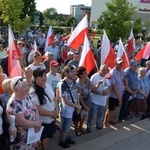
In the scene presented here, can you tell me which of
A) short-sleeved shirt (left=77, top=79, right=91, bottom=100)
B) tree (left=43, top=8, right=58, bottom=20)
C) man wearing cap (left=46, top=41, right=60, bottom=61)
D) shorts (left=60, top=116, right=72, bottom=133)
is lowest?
shorts (left=60, top=116, right=72, bottom=133)

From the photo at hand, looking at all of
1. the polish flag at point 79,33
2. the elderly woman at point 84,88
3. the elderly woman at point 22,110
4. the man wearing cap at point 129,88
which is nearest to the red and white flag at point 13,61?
the elderly woman at point 84,88

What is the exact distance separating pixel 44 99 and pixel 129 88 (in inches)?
122

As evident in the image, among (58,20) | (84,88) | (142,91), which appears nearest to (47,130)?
(84,88)

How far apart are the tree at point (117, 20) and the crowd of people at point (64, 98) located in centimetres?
1735

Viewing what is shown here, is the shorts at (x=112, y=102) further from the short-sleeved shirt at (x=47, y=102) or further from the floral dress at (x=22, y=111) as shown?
the floral dress at (x=22, y=111)

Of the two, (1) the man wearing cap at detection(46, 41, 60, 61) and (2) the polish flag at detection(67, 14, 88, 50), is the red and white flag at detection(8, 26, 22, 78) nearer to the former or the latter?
(2) the polish flag at detection(67, 14, 88, 50)

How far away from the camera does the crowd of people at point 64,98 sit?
3660 mm

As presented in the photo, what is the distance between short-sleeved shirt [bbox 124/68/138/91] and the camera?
661cm

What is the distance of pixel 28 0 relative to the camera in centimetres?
5488

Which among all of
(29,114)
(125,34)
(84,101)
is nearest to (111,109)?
(84,101)

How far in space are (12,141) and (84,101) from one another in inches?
86.0

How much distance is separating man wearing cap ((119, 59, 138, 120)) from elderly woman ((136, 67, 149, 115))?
0.56 ft

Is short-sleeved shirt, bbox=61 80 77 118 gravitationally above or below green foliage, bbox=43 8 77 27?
below

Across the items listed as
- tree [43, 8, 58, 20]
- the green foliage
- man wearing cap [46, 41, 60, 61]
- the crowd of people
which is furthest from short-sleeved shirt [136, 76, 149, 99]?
tree [43, 8, 58, 20]
